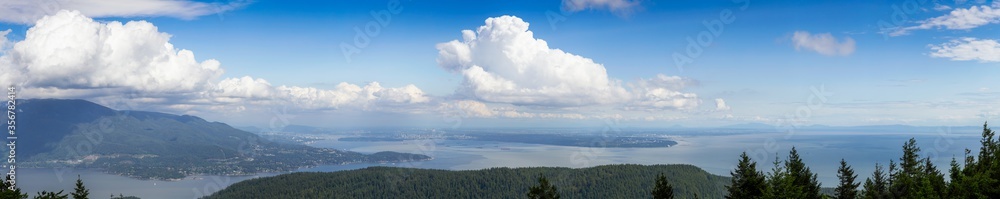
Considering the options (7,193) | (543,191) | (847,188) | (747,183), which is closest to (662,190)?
(747,183)

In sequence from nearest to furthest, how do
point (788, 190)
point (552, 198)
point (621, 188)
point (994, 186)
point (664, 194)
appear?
point (788, 190)
point (994, 186)
point (664, 194)
point (552, 198)
point (621, 188)

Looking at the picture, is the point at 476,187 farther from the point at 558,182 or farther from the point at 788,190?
the point at 788,190

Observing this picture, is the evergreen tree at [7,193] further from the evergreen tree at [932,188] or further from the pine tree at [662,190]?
the evergreen tree at [932,188]

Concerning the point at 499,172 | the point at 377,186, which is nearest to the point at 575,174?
the point at 499,172

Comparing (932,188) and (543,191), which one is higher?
(932,188)

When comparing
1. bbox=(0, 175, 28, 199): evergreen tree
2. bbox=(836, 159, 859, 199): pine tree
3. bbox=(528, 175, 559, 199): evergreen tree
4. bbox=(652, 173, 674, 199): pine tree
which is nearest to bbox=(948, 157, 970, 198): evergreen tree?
bbox=(836, 159, 859, 199): pine tree

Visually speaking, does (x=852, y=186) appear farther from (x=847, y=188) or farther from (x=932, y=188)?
(x=932, y=188)

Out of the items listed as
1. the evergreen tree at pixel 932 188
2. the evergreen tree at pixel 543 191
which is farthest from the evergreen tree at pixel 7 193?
the evergreen tree at pixel 932 188
